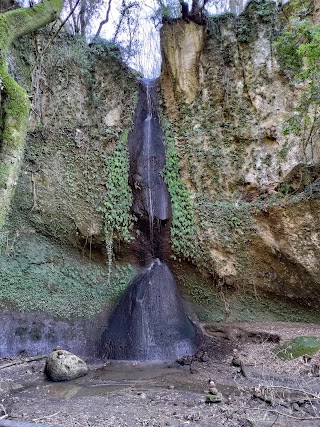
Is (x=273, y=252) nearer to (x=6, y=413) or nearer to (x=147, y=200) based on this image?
(x=147, y=200)

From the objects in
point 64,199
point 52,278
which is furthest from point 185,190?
point 52,278

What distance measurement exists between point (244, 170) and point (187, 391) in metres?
6.46

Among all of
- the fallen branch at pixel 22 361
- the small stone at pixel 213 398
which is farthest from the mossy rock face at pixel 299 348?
the fallen branch at pixel 22 361

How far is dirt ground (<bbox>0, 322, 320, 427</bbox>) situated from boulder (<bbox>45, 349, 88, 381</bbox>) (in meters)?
0.16

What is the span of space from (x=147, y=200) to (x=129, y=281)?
8.14 feet

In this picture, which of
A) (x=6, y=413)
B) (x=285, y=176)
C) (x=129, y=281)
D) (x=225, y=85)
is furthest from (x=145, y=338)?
(x=225, y=85)

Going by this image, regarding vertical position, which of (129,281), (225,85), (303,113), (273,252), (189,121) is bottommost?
(129,281)

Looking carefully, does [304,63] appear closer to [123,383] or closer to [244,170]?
[244,170]

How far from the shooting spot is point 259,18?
415 inches

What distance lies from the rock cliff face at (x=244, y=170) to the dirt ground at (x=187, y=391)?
1.30m

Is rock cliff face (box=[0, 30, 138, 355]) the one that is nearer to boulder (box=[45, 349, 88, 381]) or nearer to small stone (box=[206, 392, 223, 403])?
boulder (box=[45, 349, 88, 381])

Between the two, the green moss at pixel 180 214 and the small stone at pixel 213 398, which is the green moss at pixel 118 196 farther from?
the small stone at pixel 213 398

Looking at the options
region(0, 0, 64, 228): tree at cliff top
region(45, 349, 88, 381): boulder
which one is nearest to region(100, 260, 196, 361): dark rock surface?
region(45, 349, 88, 381): boulder

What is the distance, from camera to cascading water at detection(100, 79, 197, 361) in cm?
768
